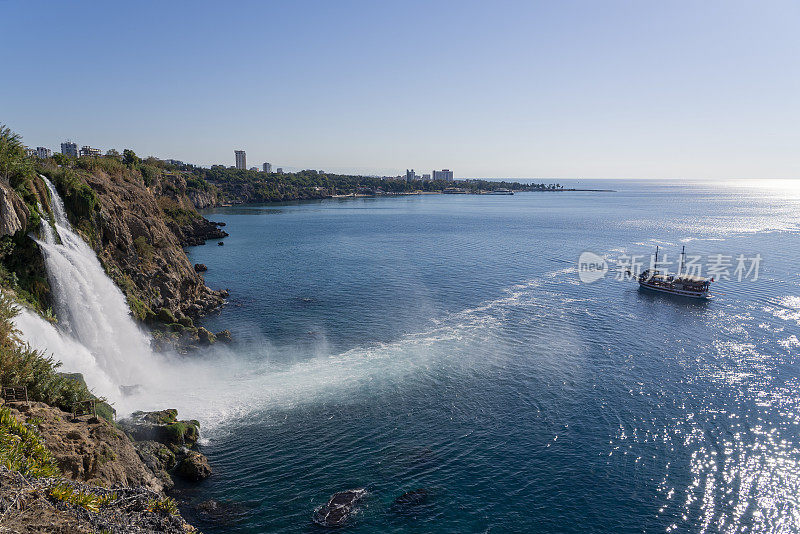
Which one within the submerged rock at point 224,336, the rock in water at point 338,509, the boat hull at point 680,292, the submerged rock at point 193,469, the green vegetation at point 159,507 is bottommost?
the rock in water at point 338,509

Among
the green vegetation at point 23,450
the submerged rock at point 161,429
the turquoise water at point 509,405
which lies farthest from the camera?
the submerged rock at point 161,429

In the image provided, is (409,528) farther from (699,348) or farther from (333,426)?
(699,348)

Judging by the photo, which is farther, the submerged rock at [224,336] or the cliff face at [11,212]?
the submerged rock at [224,336]

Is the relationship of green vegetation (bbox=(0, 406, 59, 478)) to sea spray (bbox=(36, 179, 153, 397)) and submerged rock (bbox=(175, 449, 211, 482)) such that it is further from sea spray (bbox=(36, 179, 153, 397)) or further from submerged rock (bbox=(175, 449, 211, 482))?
sea spray (bbox=(36, 179, 153, 397))

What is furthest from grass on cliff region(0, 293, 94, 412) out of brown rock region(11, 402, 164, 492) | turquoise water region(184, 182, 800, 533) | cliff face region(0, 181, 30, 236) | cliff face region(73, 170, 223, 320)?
cliff face region(73, 170, 223, 320)

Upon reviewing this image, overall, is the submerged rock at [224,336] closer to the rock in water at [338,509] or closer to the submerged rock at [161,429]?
the submerged rock at [161,429]

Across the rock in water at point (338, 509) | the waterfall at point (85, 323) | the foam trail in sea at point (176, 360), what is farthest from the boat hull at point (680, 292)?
the waterfall at point (85, 323)
